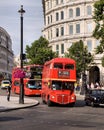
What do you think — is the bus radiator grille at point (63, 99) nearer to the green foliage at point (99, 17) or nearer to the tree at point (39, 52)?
the green foliage at point (99, 17)

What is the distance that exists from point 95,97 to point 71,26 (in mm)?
65822

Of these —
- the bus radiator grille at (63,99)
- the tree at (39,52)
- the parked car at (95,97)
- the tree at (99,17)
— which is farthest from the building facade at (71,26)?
the bus radiator grille at (63,99)

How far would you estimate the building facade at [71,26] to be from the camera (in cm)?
9944

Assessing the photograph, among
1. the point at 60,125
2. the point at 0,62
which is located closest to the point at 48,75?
the point at 60,125

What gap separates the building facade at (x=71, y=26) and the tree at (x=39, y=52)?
665 centimetres

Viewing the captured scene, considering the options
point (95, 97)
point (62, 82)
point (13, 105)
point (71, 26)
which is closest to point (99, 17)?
point (95, 97)

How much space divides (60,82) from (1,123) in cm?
1620

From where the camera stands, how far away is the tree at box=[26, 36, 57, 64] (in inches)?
3649

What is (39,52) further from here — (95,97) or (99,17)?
(95,97)

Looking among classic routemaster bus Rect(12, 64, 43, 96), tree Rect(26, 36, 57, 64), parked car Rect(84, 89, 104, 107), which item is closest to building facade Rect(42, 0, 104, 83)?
tree Rect(26, 36, 57, 64)

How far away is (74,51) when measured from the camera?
274ft

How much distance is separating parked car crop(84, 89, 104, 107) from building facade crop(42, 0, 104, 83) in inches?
2292

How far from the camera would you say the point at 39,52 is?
3688 inches

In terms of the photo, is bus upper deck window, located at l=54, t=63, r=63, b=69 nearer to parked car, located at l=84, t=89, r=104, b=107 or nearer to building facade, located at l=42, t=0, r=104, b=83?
parked car, located at l=84, t=89, r=104, b=107
